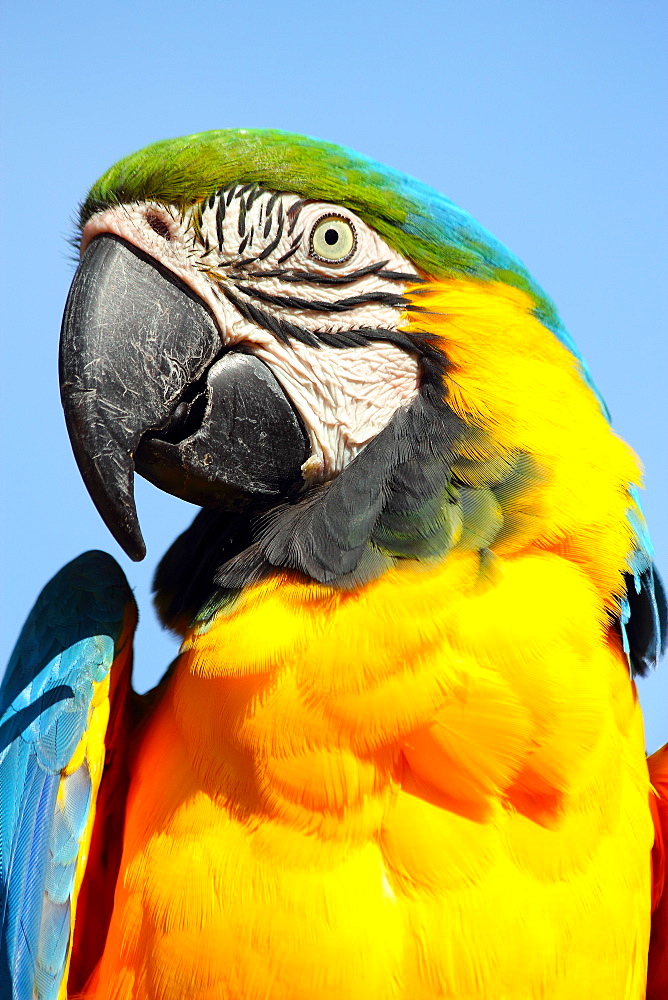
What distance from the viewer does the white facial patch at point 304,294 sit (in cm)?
194

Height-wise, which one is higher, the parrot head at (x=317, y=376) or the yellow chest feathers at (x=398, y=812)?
the parrot head at (x=317, y=376)

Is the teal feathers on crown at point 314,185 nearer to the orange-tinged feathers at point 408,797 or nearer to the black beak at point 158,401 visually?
the black beak at point 158,401

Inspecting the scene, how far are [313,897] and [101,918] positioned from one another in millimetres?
725

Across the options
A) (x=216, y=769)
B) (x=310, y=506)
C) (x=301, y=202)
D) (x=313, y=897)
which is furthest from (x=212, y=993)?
(x=301, y=202)

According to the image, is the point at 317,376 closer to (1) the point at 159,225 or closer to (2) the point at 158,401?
(2) the point at 158,401

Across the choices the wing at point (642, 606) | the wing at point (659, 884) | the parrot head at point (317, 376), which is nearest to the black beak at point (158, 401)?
the parrot head at point (317, 376)

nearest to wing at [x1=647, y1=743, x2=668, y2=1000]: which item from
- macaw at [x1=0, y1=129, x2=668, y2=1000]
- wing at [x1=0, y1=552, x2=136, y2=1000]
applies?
macaw at [x1=0, y1=129, x2=668, y2=1000]

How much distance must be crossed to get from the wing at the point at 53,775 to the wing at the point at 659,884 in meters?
1.32

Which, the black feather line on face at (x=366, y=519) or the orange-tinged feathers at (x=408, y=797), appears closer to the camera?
the orange-tinged feathers at (x=408, y=797)

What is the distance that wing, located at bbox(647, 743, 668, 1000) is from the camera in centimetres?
216

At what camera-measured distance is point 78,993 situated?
1970 mm

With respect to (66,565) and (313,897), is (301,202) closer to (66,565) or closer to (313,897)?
(66,565)

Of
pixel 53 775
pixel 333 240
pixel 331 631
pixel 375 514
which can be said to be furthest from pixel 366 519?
pixel 53 775

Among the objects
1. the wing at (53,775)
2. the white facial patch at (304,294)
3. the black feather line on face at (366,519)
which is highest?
the white facial patch at (304,294)
